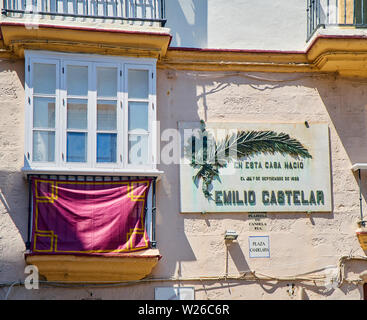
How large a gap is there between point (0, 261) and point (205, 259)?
10.3ft

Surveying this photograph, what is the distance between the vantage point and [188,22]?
44.0 ft

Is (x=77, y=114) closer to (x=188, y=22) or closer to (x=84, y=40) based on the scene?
(x=84, y=40)

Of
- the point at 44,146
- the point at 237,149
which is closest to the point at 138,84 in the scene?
the point at 44,146

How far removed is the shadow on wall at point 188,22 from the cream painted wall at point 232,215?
0.59 meters

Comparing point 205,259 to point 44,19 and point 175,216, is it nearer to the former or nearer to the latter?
point 175,216

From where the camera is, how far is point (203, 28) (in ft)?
44.0

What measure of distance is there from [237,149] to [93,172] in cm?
239

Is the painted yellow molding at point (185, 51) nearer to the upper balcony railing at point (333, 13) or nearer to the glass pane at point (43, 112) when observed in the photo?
the upper balcony railing at point (333, 13)

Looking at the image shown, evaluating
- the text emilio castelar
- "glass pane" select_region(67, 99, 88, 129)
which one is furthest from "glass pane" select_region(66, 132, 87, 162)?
the text emilio castelar

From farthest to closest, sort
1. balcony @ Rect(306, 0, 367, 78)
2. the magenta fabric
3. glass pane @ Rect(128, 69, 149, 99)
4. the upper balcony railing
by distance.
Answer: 1. the upper balcony railing
2. balcony @ Rect(306, 0, 367, 78)
3. glass pane @ Rect(128, 69, 149, 99)
4. the magenta fabric

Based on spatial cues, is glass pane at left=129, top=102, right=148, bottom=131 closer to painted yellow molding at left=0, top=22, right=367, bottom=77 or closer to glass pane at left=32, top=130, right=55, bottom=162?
painted yellow molding at left=0, top=22, right=367, bottom=77

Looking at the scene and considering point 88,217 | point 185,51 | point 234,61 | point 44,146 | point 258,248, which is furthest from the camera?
point 234,61

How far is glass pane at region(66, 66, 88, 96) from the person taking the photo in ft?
41.2

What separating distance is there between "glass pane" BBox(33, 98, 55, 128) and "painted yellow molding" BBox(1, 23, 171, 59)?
0.82 m
